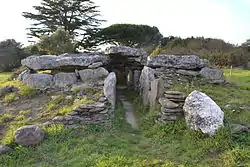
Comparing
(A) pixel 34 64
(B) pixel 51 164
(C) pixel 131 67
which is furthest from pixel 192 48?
(B) pixel 51 164

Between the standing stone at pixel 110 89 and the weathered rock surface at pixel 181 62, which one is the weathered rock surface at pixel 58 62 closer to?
the standing stone at pixel 110 89

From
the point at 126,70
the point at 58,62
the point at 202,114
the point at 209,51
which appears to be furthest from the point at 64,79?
the point at 209,51

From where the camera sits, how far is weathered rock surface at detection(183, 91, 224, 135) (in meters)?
5.93

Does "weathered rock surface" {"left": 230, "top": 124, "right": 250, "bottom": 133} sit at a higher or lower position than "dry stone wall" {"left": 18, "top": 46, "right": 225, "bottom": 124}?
lower

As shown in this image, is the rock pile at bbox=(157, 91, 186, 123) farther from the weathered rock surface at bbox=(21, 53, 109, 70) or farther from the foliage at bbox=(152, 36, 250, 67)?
the foliage at bbox=(152, 36, 250, 67)

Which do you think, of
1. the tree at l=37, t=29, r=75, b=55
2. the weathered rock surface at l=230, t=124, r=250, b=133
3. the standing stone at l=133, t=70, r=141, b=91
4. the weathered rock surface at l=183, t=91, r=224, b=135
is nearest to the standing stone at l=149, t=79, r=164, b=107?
the weathered rock surface at l=183, t=91, r=224, b=135

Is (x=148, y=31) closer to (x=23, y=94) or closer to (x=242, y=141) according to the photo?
(x=23, y=94)

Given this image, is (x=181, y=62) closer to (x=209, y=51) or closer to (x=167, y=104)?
(x=167, y=104)

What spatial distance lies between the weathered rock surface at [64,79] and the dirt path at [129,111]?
1870 millimetres

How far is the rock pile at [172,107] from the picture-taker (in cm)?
694

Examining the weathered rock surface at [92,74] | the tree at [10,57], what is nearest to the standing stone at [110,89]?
the weathered rock surface at [92,74]

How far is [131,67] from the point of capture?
12062 mm

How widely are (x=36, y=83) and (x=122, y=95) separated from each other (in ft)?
10.7

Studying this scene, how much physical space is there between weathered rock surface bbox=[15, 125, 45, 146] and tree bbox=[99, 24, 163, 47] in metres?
18.1
